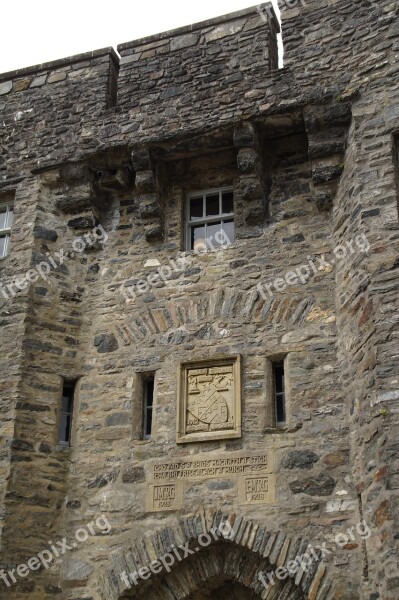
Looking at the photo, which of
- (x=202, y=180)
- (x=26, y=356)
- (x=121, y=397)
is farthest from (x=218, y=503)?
(x=202, y=180)

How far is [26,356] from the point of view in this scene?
9.34 m

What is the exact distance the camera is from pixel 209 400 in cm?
882

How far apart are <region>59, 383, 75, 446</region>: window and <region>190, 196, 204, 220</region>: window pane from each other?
7.90 ft

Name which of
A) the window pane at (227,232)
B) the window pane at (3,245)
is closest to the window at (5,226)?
the window pane at (3,245)

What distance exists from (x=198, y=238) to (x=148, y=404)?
203 centimetres

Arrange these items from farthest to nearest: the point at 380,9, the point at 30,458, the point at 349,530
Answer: the point at 380,9
the point at 30,458
the point at 349,530

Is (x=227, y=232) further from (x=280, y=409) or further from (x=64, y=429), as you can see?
(x=64, y=429)

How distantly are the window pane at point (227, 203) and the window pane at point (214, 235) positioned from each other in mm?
188

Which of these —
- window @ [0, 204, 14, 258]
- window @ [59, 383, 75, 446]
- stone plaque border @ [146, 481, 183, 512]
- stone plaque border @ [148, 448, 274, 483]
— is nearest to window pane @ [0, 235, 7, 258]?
window @ [0, 204, 14, 258]

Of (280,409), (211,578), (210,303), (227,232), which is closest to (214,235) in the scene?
(227,232)

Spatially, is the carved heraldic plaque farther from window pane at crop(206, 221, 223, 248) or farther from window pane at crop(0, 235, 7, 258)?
window pane at crop(0, 235, 7, 258)

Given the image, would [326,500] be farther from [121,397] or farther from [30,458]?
[30,458]

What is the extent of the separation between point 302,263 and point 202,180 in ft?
5.76

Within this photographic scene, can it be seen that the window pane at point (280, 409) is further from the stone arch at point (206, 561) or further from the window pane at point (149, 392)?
the window pane at point (149, 392)
